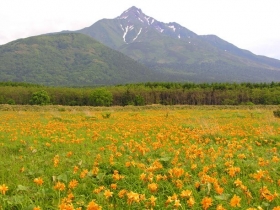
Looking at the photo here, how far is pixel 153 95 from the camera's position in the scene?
3457 inches

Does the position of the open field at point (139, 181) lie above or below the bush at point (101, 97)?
above

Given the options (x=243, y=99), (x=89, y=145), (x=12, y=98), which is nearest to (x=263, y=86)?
(x=243, y=99)

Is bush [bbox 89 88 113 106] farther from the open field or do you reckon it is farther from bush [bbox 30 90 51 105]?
the open field

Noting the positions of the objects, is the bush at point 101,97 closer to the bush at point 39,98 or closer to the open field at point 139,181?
the bush at point 39,98

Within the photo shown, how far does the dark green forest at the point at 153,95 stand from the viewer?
7794cm

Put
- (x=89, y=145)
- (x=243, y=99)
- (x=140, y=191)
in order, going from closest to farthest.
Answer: (x=140, y=191) → (x=89, y=145) → (x=243, y=99)

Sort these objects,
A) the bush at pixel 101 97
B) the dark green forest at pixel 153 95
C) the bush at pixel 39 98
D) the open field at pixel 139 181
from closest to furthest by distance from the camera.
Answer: the open field at pixel 139 181
the bush at pixel 39 98
the dark green forest at pixel 153 95
the bush at pixel 101 97

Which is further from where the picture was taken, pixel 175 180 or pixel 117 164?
pixel 117 164

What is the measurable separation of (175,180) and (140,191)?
68 centimetres

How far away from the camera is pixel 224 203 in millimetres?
3725

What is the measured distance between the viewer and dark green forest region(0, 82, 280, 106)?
7794 centimetres

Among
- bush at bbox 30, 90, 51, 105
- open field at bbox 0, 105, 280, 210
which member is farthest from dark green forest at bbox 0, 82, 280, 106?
open field at bbox 0, 105, 280, 210

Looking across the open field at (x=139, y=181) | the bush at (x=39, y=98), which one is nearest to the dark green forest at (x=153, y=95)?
the bush at (x=39, y=98)

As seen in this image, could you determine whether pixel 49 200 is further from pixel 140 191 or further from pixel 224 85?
pixel 224 85
